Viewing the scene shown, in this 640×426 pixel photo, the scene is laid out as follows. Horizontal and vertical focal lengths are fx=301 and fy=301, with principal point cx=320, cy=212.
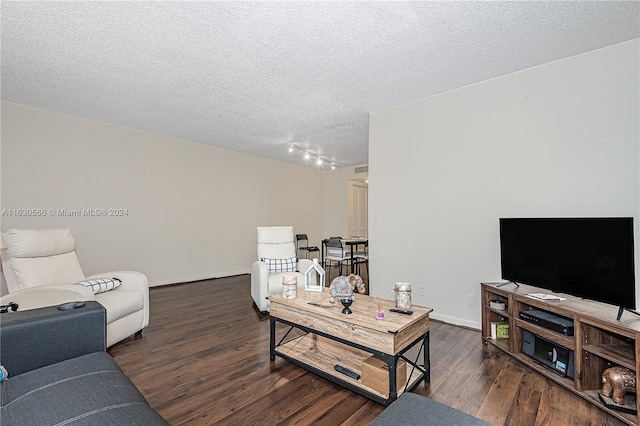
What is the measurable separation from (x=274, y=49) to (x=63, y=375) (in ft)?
8.33

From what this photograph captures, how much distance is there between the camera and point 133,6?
6.67 feet

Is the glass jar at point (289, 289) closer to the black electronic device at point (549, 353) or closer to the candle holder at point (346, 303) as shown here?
the candle holder at point (346, 303)

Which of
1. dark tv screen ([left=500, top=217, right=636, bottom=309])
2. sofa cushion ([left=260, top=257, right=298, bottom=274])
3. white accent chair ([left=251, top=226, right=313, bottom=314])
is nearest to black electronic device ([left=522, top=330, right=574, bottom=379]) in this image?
dark tv screen ([left=500, top=217, right=636, bottom=309])

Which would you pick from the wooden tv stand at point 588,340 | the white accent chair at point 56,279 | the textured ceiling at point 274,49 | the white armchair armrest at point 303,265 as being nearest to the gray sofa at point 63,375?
the white accent chair at point 56,279

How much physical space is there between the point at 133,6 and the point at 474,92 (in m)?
3.14

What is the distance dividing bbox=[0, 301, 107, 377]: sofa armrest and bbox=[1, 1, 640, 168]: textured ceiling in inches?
77.7

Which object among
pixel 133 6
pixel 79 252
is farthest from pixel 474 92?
pixel 79 252

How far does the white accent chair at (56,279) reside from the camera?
236 centimetres

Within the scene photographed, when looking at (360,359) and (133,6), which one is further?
(360,359)

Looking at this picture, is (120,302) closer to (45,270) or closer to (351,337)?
(45,270)

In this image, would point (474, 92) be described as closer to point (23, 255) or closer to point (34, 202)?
point (23, 255)

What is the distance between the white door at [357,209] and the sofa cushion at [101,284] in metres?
5.91

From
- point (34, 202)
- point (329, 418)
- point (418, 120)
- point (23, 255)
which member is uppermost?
point (418, 120)

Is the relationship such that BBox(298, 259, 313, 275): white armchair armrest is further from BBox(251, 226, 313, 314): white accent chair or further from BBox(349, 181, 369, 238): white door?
BBox(349, 181, 369, 238): white door
